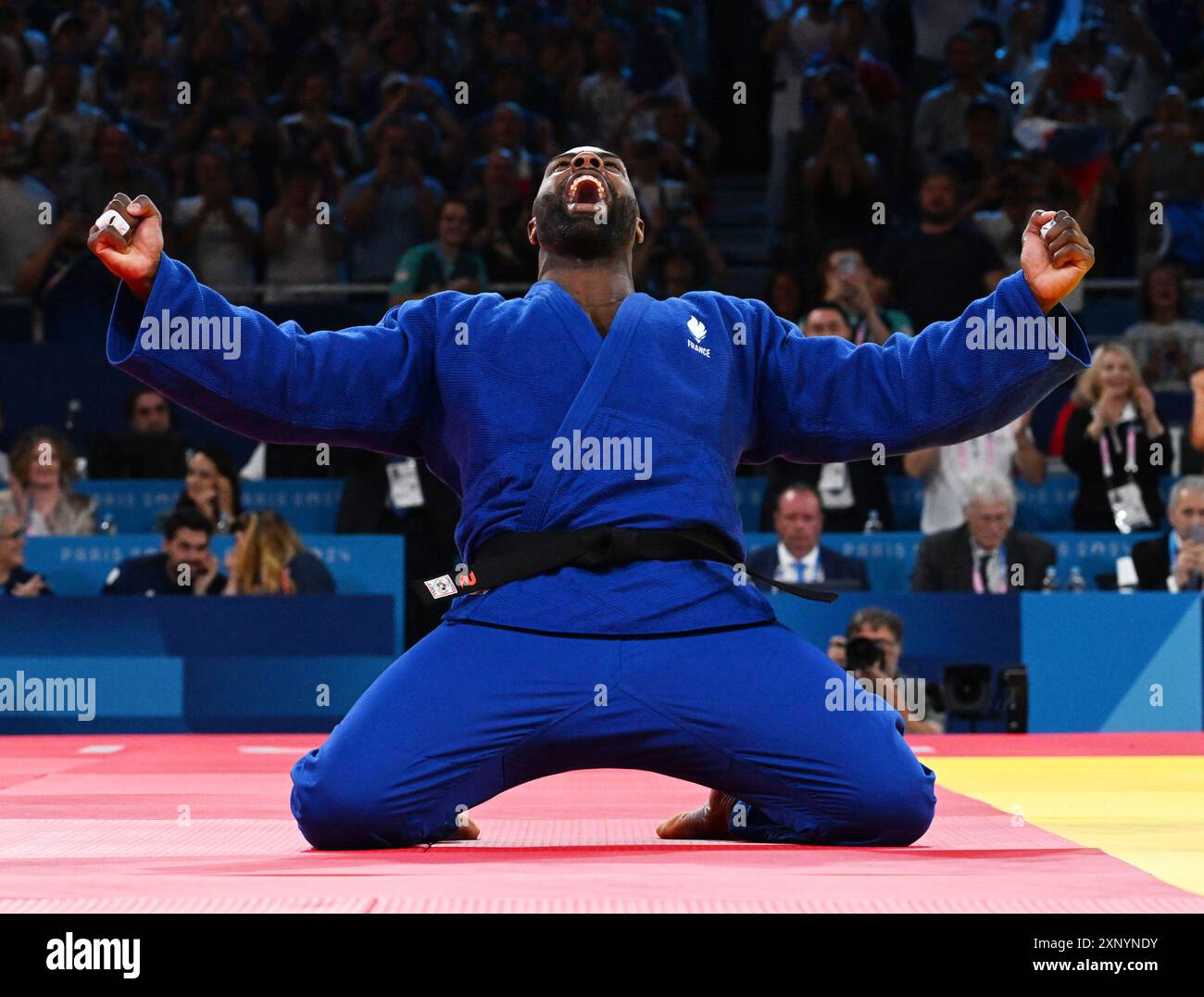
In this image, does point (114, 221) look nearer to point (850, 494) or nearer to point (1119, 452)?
point (850, 494)

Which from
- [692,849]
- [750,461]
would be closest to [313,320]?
[750,461]

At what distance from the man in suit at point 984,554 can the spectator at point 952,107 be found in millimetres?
3626

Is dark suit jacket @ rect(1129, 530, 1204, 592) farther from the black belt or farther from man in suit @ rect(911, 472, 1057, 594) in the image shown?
the black belt

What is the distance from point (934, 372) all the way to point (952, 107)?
7994 mm

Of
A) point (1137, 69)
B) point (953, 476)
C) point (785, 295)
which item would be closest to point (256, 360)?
point (953, 476)

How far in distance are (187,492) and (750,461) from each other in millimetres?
5218

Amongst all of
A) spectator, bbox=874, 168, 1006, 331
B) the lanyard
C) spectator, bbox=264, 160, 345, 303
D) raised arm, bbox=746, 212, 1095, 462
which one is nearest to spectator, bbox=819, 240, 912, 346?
spectator, bbox=874, 168, 1006, 331

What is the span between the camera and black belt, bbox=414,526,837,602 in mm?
3293

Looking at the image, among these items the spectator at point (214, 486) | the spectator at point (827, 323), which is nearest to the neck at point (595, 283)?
the spectator at point (827, 323)

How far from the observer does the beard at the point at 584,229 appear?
3.56 metres

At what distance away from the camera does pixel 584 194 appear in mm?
3570

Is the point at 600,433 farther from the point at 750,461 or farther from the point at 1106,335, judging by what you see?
the point at 1106,335

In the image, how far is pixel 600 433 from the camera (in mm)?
3305

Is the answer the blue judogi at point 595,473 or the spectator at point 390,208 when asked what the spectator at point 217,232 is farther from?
the blue judogi at point 595,473
